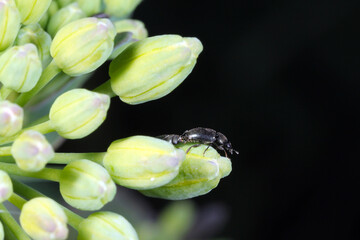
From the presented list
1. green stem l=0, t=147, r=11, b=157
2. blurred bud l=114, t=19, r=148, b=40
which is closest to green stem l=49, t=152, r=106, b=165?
green stem l=0, t=147, r=11, b=157

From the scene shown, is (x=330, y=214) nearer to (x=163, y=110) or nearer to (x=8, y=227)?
(x=163, y=110)

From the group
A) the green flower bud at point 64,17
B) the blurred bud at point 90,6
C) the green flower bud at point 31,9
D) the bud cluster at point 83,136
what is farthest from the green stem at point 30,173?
the blurred bud at point 90,6

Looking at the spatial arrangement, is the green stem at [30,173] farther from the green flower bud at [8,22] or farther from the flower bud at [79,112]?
the green flower bud at [8,22]

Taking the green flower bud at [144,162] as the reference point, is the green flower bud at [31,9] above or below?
above

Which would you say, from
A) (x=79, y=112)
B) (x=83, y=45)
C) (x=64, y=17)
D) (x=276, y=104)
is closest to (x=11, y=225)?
(x=79, y=112)

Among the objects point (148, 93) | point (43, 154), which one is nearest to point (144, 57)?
point (148, 93)
